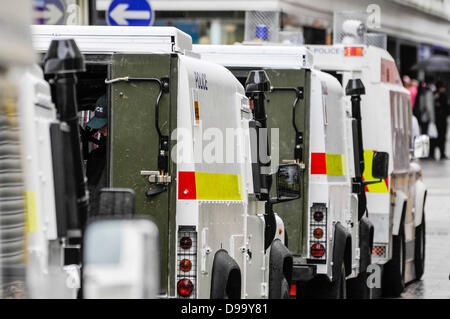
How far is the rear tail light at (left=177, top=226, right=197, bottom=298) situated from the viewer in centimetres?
638

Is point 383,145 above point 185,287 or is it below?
above

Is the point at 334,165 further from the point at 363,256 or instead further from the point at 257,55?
the point at 363,256

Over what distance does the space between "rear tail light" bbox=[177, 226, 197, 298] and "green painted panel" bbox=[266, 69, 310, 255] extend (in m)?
3.62

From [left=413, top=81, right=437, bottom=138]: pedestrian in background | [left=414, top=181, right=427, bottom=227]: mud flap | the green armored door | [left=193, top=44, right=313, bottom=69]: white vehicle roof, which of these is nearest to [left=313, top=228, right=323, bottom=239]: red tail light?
[left=193, top=44, right=313, bottom=69]: white vehicle roof

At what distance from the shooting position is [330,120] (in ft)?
34.3

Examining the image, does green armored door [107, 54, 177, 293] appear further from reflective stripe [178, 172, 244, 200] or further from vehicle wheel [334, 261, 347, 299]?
vehicle wheel [334, 261, 347, 299]

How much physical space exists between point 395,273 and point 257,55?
4003 mm

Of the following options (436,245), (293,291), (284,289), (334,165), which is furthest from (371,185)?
(436,245)

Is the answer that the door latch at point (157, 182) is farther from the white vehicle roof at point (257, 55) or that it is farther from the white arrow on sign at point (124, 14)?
the white arrow on sign at point (124, 14)

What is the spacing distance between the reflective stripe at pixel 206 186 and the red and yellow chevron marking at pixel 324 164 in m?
2.94

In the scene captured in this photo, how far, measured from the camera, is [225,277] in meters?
6.67

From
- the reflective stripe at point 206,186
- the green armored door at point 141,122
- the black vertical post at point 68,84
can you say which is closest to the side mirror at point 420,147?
the reflective stripe at point 206,186
